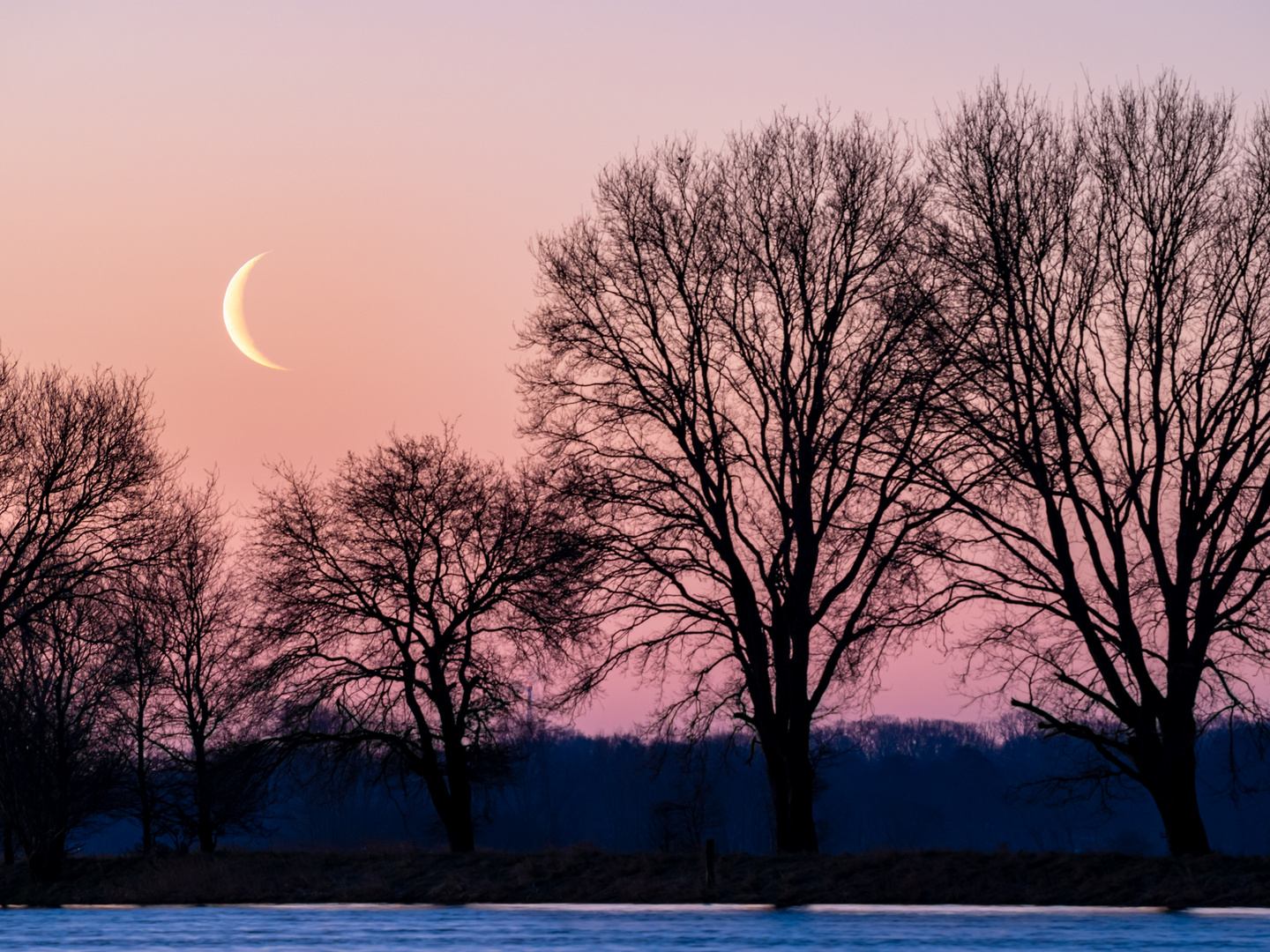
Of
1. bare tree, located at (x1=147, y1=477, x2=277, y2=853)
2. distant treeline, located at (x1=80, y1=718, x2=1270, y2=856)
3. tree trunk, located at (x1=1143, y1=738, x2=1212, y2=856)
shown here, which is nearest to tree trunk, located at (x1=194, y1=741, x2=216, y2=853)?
bare tree, located at (x1=147, y1=477, x2=277, y2=853)

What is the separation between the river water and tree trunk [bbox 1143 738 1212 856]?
10.5 ft

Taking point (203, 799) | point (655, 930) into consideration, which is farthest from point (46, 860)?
point (655, 930)

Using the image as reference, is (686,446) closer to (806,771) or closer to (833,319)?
(833,319)

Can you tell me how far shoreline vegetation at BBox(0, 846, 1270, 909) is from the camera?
2228 centimetres

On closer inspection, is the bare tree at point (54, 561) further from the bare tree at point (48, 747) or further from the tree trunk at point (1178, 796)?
the tree trunk at point (1178, 796)

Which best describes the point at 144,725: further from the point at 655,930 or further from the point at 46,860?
the point at 655,930

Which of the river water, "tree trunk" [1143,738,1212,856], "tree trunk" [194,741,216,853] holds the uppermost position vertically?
"tree trunk" [194,741,216,853]

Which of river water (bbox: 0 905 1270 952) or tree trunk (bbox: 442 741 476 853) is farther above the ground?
tree trunk (bbox: 442 741 476 853)

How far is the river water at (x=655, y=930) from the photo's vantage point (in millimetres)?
16781

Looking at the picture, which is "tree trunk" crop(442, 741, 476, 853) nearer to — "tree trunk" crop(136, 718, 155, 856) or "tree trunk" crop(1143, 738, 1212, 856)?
"tree trunk" crop(136, 718, 155, 856)

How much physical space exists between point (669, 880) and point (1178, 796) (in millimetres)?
9160

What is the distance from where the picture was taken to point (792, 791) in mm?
27625

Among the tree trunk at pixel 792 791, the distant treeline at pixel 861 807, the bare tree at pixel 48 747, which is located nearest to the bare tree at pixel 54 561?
the bare tree at pixel 48 747

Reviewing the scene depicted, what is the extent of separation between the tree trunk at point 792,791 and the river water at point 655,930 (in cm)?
429
